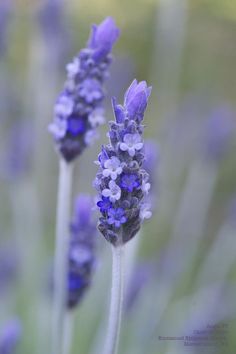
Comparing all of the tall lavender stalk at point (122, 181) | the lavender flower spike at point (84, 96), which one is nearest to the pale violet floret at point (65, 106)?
the lavender flower spike at point (84, 96)

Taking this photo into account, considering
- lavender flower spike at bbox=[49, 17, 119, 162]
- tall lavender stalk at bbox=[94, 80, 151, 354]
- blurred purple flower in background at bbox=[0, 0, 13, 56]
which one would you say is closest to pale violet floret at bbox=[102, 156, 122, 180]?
tall lavender stalk at bbox=[94, 80, 151, 354]

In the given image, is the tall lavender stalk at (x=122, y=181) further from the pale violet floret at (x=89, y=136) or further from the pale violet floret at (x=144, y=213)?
the pale violet floret at (x=89, y=136)

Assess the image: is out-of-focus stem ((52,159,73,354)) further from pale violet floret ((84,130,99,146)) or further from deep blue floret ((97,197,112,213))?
deep blue floret ((97,197,112,213))

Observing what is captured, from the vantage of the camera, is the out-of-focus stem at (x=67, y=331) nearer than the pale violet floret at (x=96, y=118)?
No

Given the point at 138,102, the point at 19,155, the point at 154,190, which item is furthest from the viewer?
the point at 19,155

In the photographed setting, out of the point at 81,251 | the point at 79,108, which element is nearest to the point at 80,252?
the point at 81,251

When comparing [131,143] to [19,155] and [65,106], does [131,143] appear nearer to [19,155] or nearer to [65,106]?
[65,106]

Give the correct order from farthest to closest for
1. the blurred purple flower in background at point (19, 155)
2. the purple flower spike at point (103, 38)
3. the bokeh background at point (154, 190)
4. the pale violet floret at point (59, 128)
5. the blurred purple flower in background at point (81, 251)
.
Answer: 1. the blurred purple flower in background at point (19, 155)
2. the bokeh background at point (154, 190)
3. the blurred purple flower in background at point (81, 251)
4. the pale violet floret at point (59, 128)
5. the purple flower spike at point (103, 38)
